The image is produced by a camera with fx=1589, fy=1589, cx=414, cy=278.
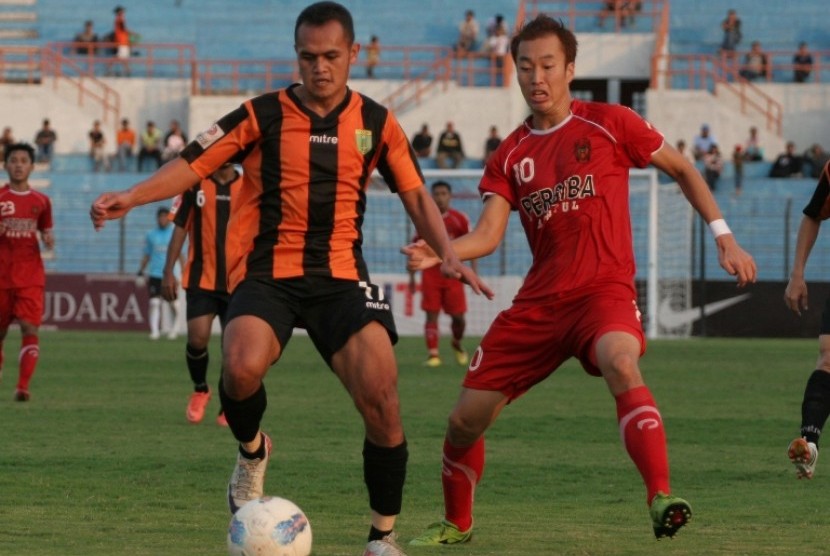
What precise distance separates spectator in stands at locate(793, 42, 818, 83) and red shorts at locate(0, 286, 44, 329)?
2763 cm

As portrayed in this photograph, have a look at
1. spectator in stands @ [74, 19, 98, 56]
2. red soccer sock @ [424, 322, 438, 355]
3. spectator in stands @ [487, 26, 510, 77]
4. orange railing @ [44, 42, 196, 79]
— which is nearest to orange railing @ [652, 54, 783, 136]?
spectator in stands @ [487, 26, 510, 77]

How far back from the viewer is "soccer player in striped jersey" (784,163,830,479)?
8.94m

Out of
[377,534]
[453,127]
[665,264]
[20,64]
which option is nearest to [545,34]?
[377,534]

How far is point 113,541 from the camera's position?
23.1ft

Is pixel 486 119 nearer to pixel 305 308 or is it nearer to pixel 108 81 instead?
pixel 108 81

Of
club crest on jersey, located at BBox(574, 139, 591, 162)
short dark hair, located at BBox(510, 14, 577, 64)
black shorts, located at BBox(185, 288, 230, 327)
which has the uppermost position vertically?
short dark hair, located at BBox(510, 14, 577, 64)

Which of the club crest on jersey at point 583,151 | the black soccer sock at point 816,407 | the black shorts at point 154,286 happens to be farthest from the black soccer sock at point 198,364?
the black shorts at point 154,286

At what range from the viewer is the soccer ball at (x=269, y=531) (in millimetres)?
6191

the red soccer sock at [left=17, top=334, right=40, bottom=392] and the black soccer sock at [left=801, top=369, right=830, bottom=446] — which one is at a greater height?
the black soccer sock at [left=801, top=369, right=830, bottom=446]

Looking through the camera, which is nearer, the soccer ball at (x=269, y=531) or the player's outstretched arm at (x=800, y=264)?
the soccer ball at (x=269, y=531)

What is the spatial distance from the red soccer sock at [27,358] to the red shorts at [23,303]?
0.18 meters

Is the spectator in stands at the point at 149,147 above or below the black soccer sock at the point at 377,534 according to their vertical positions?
below

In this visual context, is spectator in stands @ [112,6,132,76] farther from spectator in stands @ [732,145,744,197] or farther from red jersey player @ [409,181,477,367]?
red jersey player @ [409,181,477,367]

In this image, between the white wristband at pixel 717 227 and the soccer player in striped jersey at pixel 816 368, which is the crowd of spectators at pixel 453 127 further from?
the white wristband at pixel 717 227
